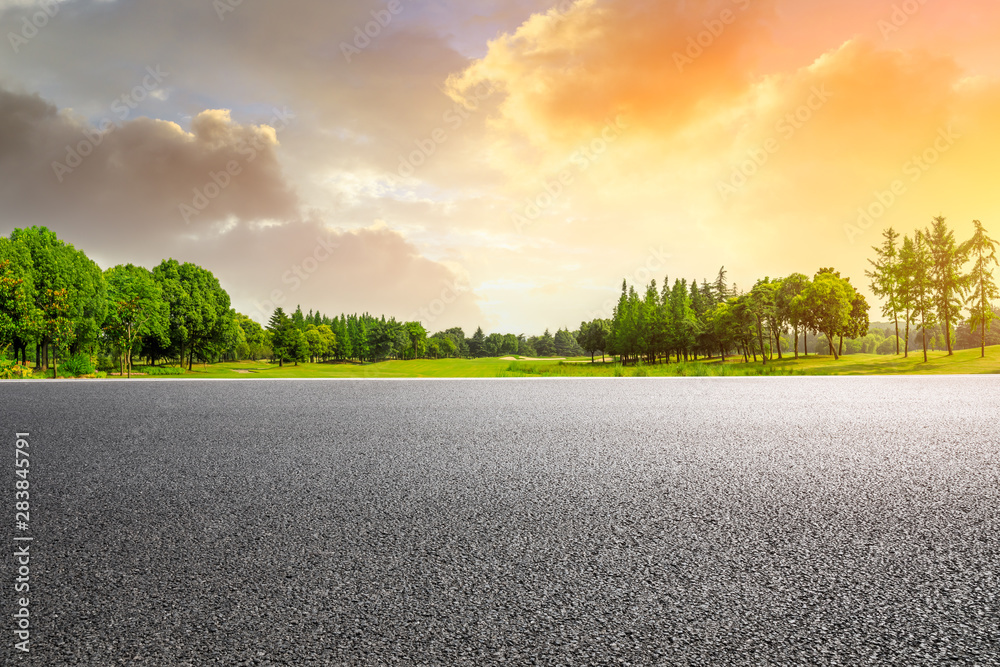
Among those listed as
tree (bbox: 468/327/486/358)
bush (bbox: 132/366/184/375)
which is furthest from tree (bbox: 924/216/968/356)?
tree (bbox: 468/327/486/358)

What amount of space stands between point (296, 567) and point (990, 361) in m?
29.9

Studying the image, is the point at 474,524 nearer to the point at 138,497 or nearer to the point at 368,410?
the point at 138,497

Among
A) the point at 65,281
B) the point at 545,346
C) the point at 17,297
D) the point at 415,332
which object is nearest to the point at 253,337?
the point at 415,332

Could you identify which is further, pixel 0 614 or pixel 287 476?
pixel 287 476

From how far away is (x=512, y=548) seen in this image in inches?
106

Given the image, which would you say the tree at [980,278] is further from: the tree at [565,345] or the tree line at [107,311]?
the tree at [565,345]

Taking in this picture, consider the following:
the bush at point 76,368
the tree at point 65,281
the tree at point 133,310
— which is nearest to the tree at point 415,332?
the tree at point 133,310

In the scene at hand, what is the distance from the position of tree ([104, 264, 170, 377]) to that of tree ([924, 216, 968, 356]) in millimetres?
43759

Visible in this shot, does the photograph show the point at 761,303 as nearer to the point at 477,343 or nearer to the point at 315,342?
the point at 315,342

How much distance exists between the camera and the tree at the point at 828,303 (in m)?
31.5

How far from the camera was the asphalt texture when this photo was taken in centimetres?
192

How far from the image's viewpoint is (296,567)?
2.51 meters

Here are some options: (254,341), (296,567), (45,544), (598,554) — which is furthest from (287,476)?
(254,341)

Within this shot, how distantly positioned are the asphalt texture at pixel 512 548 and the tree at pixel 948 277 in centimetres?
2659
